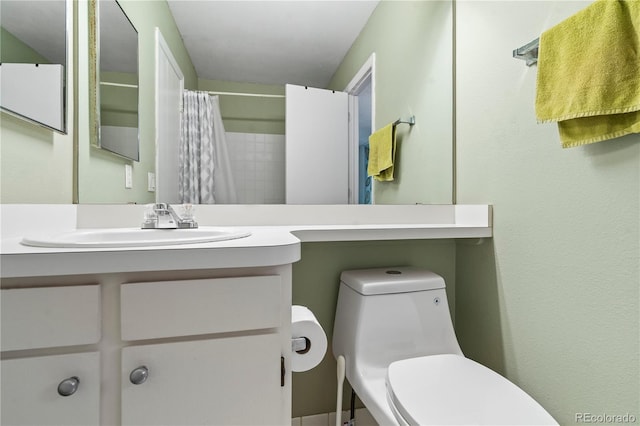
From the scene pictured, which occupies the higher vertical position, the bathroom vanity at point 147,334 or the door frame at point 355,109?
the door frame at point 355,109

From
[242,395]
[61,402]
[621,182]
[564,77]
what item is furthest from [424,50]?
[61,402]

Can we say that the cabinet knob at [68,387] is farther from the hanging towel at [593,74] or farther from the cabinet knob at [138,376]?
the hanging towel at [593,74]

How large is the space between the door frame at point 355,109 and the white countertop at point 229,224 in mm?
111

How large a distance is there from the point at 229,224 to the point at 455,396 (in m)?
0.94

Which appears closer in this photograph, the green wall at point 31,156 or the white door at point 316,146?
the green wall at point 31,156

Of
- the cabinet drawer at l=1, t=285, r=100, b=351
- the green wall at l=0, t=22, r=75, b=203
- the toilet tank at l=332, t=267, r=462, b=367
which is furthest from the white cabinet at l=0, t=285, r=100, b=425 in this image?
the toilet tank at l=332, t=267, r=462, b=367

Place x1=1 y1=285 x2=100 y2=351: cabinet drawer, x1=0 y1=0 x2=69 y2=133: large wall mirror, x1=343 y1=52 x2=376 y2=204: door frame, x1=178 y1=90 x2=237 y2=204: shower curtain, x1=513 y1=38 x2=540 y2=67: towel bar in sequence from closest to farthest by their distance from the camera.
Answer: x1=1 y1=285 x2=100 y2=351: cabinet drawer, x1=0 y1=0 x2=69 y2=133: large wall mirror, x1=513 y1=38 x2=540 y2=67: towel bar, x1=178 y1=90 x2=237 y2=204: shower curtain, x1=343 y1=52 x2=376 y2=204: door frame

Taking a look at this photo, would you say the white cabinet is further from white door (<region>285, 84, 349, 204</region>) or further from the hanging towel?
the hanging towel

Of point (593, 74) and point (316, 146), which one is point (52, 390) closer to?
point (316, 146)

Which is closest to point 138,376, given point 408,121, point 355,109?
point 355,109

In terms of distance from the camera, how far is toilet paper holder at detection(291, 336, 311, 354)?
834 millimetres

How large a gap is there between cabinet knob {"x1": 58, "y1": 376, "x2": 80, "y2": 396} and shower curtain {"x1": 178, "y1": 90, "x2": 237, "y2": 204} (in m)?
0.79

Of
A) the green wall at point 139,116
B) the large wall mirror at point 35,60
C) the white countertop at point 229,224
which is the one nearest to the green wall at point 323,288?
the white countertop at point 229,224

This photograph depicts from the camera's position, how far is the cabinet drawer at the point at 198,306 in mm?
590
